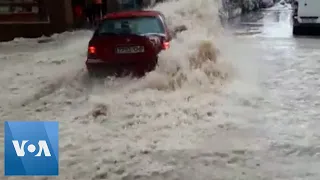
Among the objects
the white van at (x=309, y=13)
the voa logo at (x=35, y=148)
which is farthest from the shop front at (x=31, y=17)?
the voa logo at (x=35, y=148)

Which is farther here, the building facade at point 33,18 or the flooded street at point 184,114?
the building facade at point 33,18

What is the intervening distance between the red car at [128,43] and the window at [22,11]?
11.6 meters

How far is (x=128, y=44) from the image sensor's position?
1041 cm

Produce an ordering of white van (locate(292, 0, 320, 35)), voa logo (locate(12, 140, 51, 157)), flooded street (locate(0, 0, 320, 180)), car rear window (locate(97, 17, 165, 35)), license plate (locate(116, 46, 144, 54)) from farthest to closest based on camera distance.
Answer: white van (locate(292, 0, 320, 35)), car rear window (locate(97, 17, 165, 35)), license plate (locate(116, 46, 144, 54)), flooded street (locate(0, 0, 320, 180)), voa logo (locate(12, 140, 51, 157))

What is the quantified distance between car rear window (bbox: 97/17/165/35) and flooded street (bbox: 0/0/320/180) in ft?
1.86

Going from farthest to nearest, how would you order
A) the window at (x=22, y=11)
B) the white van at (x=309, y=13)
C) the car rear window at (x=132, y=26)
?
the white van at (x=309, y=13)
the window at (x=22, y=11)
the car rear window at (x=132, y=26)

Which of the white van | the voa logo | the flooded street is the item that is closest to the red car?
the flooded street

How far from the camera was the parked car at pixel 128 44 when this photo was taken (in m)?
10.4

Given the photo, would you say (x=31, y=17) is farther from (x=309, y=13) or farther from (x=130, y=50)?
(x=130, y=50)

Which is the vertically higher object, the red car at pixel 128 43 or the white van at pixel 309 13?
the red car at pixel 128 43

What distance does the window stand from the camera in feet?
71.8

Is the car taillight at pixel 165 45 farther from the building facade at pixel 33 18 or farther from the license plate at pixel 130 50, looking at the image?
the building facade at pixel 33 18

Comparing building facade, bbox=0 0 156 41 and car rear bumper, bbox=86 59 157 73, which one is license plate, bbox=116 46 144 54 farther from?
building facade, bbox=0 0 156 41

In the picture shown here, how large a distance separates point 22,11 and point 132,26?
12316 mm
